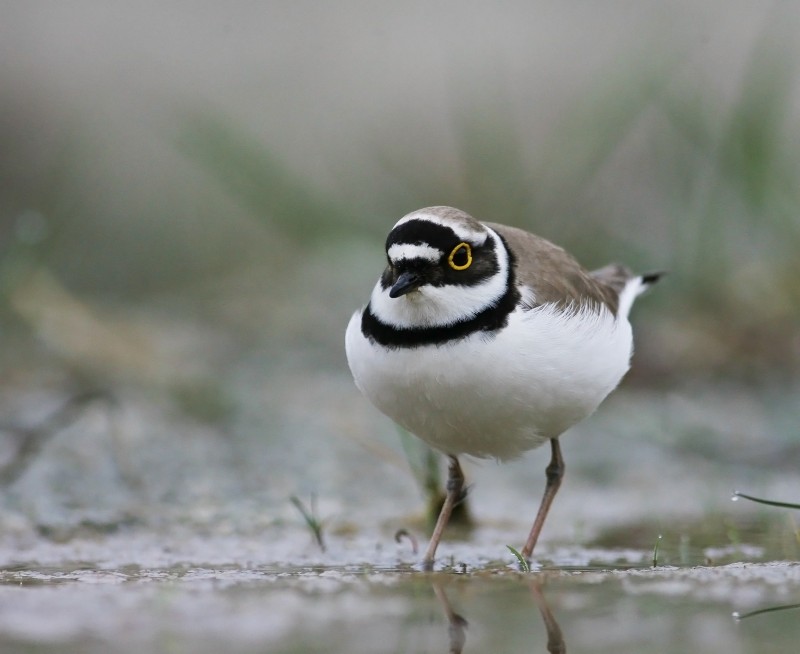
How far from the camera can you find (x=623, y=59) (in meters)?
8.37

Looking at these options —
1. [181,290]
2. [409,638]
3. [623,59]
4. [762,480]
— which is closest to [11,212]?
[181,290]

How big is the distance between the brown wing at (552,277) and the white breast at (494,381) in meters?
0.10

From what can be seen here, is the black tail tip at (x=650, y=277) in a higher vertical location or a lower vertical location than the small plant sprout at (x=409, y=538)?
higher

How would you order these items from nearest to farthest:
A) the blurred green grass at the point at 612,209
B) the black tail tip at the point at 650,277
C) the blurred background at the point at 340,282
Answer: the blurred background at the point at 340,282, the black tail tip at the point at 650,277, the blurred green grass at the point at 612,209

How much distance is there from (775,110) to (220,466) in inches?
146

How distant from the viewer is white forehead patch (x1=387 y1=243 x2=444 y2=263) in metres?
4.57

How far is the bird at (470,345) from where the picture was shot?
4559 millimetres

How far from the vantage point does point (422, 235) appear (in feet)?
15.1

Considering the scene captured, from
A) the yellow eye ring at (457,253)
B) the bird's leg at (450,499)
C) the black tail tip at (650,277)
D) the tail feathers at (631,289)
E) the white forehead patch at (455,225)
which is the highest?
the black tail tip at (650,277)

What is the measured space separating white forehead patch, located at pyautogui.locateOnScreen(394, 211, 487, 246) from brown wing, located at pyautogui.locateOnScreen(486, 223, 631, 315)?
244 mm

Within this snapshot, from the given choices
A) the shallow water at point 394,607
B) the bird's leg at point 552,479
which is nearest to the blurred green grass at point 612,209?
the bird's leg at point 552,479

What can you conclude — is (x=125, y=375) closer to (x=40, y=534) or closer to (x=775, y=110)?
(x=40, y=534)

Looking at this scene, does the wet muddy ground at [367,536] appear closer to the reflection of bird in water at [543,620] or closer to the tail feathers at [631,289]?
the reflection of bird in water at [543,620]

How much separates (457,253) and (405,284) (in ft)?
0.92
